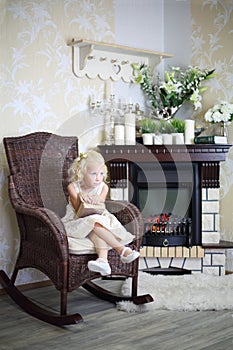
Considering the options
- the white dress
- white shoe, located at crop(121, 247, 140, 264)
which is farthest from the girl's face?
white shoe, located at crop(121, 247, 140, 264)

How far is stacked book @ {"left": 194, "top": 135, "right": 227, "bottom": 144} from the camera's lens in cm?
386

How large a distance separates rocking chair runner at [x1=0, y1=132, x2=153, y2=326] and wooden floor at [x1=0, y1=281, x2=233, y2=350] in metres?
0.09

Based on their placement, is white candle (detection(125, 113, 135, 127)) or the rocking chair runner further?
white candle (detection(125, 113, 135, 127))

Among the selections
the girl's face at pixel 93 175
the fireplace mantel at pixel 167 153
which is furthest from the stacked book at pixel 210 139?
the girl's face at pixel 93 175

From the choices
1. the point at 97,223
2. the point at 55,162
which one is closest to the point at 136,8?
the point at 55,162

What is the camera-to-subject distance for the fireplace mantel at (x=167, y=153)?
3826 mm

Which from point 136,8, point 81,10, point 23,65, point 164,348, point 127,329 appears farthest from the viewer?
point 136,8

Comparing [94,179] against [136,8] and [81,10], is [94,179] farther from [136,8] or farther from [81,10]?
[136,8]

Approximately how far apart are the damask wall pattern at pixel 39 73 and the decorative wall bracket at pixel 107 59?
0.06 m

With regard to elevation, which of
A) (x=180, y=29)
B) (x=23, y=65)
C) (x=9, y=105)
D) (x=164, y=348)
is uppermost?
(x=180, y=29)

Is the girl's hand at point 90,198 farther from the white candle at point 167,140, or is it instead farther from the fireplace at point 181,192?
the white candle at point 167,140

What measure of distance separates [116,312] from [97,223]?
58cm

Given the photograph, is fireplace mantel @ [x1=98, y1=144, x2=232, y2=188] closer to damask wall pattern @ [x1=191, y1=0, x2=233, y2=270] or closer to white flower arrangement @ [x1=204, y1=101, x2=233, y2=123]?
white flower arrangement @ [x1=204, y1=101, x2=233, y2=123]

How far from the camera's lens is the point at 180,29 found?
14.3 ft
